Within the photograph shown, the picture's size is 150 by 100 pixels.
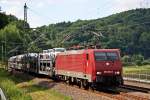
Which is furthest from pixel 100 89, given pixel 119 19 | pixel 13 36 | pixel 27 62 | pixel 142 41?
pixel 119 19

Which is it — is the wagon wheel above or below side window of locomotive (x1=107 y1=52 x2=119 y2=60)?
below

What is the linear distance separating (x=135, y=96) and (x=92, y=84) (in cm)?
564

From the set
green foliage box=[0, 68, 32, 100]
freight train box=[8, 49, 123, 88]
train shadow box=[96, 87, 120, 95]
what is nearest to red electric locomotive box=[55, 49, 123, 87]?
freight train box=[8, 49, 123, 88]

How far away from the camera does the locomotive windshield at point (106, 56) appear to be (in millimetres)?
32000

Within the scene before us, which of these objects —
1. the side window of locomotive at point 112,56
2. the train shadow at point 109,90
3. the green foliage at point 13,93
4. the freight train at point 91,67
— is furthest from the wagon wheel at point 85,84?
the green foliage at point 13,93

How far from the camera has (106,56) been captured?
32188mm

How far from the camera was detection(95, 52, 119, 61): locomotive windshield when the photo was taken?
3200 cm

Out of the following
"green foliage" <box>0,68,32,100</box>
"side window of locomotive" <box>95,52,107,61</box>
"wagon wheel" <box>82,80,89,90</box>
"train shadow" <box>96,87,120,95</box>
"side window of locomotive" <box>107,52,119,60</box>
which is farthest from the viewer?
"wagon wheel" <box>82,80,89,90</box>

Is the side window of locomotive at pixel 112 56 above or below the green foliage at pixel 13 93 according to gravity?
above

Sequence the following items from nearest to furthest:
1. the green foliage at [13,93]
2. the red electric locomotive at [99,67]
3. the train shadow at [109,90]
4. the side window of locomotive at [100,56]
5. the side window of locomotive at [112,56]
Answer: the green foliage at [13,93] < the red electric locomotive at [99,67] < the train shadow at [109,90] < the side window of locomotive at [100,56] < the side window of locomotive at [112,56]

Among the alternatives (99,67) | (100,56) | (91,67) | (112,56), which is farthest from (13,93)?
(112,56)

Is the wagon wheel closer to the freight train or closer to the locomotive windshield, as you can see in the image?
the freight train

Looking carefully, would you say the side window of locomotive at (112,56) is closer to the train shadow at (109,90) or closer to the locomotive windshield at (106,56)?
the locomotive windshield at (106,56)

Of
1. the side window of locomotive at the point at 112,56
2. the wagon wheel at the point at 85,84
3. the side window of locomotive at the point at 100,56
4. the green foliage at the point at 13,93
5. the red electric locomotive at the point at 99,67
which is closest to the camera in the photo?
the green foliage at the point at 13,93
